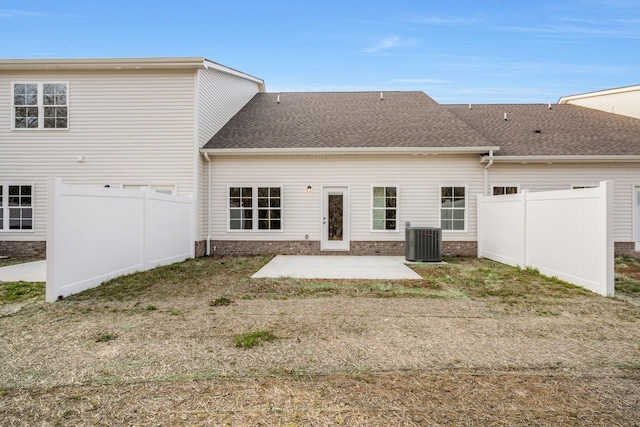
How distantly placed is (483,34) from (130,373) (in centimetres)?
2256

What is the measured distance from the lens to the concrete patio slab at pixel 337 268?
801 centimetres

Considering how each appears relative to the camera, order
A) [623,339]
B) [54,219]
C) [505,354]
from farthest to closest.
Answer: [54,219] < [623,339] < [505,354]

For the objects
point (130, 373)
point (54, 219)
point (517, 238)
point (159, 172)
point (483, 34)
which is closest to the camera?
point (130, 373)

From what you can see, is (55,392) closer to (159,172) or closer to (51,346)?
(51,346)

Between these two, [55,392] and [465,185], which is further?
[465,185]

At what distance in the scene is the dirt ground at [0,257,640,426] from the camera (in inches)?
98.0

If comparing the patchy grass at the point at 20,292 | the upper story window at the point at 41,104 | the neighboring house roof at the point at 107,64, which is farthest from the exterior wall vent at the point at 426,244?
the upper story window at the point at 41,104

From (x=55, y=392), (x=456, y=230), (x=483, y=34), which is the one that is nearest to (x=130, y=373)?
(x=55, y=392)

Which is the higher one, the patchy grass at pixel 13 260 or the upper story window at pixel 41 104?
the upper story window at pixel 41 104

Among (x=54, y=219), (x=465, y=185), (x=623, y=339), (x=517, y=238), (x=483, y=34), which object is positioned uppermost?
(x=483, y=34)

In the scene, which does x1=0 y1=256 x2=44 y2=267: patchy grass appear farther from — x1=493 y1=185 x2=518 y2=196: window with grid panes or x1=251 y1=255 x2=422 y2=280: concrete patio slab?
x1=493 y1=185 x2=518 y2=196: window with grid panes

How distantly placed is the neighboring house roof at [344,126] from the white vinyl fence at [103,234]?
3296 millimetres

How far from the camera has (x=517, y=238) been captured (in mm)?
9117

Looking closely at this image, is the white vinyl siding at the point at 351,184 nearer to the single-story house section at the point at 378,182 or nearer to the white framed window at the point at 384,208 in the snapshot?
the single-story house section at the point at 378,182
